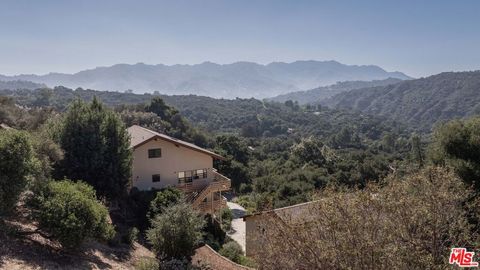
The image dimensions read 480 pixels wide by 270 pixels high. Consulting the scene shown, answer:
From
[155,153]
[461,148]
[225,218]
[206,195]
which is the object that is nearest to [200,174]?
[206,195]

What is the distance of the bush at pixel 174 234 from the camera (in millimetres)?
16438

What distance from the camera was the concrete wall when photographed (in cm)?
2745

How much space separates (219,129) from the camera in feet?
493

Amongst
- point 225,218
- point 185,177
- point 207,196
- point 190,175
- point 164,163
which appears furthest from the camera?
point 225,218

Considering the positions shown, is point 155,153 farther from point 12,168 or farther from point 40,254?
point 40,254

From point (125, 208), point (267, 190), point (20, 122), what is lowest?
point (267, 190)

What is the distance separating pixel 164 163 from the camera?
1113 inches

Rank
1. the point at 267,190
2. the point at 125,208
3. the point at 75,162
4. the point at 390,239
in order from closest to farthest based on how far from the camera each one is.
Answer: the point at 390,239 → the point at 75,162 → the point at 125,208 → the point at 267,190

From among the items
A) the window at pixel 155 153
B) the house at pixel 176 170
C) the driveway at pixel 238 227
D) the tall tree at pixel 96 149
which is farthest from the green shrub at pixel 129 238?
the window at pixel 155 153

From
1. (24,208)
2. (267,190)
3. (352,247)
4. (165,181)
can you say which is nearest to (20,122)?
(165,181)

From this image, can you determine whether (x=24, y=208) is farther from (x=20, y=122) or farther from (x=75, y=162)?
(x=20, y=122)

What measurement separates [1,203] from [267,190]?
37.2 m

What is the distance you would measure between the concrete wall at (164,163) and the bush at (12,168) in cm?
1357

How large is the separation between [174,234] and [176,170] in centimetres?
1252
